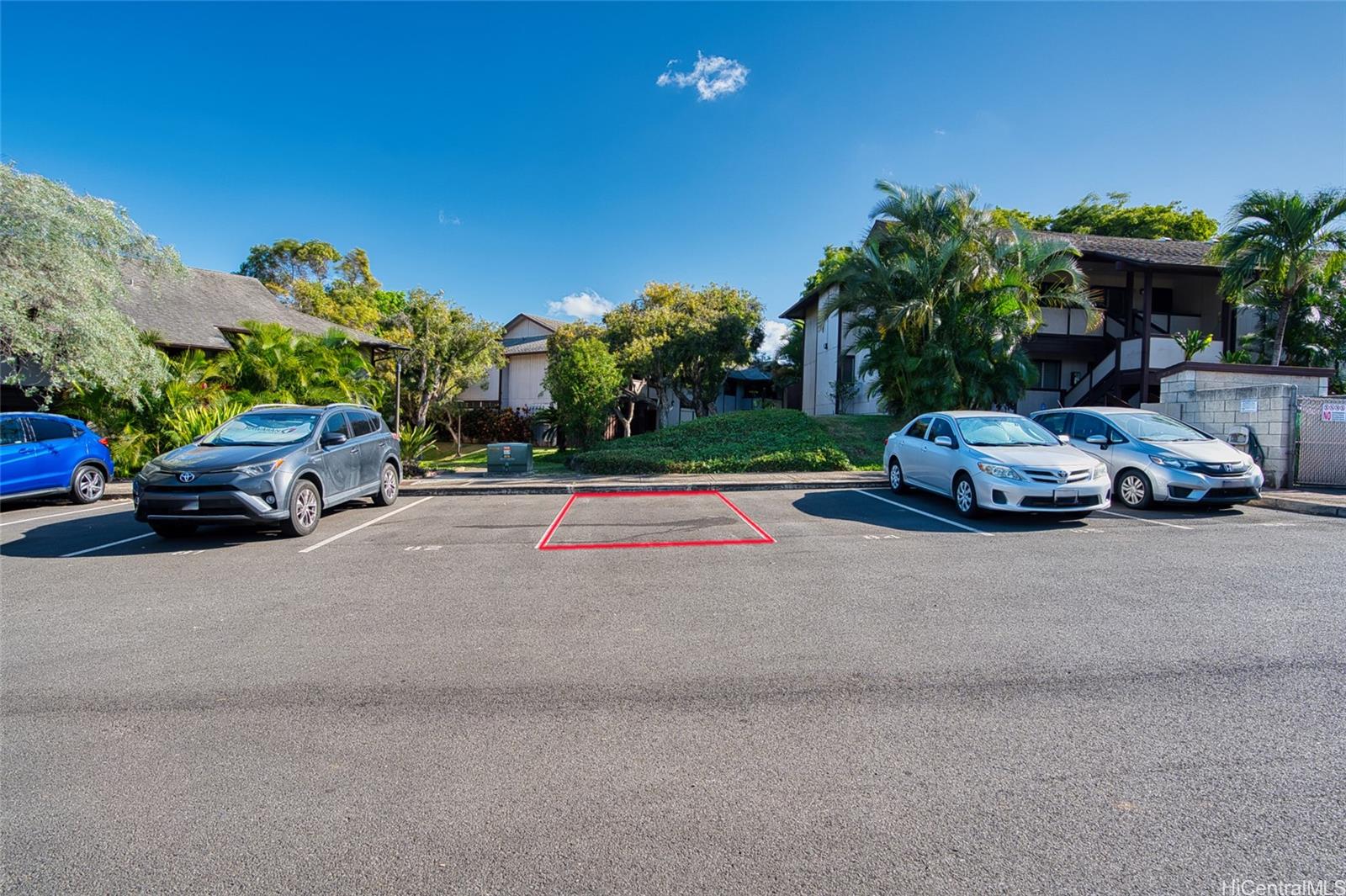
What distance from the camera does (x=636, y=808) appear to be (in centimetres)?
275

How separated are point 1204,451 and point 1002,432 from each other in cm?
302

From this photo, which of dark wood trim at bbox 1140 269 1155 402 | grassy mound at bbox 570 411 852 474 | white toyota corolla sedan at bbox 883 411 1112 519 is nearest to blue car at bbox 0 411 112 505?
grassy mound at bbox 570 411 852 474

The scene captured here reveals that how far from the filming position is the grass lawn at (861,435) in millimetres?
16609

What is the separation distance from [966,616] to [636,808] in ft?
11.3

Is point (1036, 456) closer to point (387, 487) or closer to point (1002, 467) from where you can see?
point (1002, 467)

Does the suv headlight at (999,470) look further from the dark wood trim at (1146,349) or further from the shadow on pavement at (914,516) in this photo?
the dark wood trim at (1146,349)

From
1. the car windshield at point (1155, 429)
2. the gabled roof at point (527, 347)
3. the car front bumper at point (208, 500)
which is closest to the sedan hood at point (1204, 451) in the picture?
the car windshield at point (1155, 429)

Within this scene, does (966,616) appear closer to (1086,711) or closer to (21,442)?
(1086,711)

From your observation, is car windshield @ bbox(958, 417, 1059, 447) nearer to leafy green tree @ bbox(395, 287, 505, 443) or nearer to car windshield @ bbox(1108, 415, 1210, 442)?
car windshield @ bbox(1108, 415, 1210, 442)

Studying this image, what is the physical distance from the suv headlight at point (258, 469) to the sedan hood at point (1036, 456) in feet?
30.8

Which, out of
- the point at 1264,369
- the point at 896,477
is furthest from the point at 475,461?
the point at 1264,369

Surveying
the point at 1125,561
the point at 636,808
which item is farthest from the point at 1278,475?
the point at 636,808

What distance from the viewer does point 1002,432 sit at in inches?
399

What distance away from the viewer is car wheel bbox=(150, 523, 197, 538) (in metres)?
8.61
